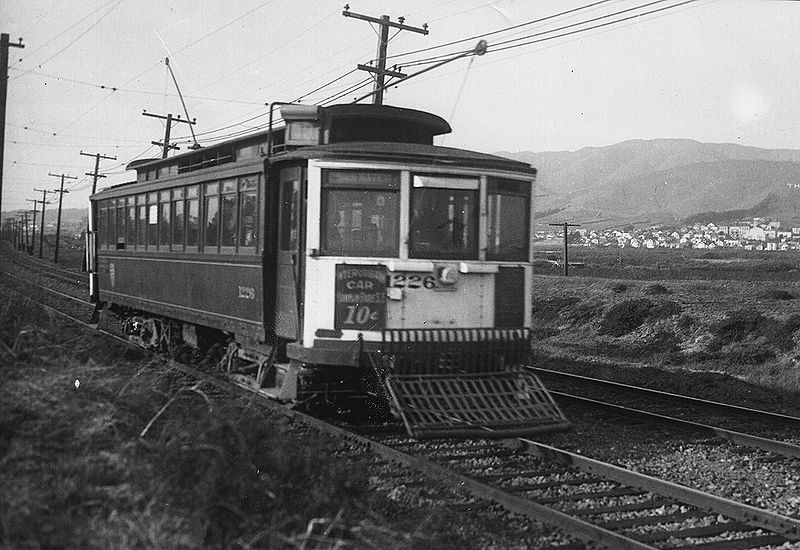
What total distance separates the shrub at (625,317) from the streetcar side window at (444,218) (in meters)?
10.9

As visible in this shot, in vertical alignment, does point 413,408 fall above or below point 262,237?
below

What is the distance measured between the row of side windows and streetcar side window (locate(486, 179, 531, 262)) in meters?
2.72

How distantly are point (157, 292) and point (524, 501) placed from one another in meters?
8.51

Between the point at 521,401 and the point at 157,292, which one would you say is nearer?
the point at 521,401

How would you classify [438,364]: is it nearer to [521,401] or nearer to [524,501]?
[521,401]

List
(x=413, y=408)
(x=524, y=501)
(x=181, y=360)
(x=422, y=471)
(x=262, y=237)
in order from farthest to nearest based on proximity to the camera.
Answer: (x=181, y=360)
(x=262, y=237)
(x=413, y=408)
(x=422, y=471)
(x=524, y=501)

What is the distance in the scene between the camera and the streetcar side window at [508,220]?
908 cm

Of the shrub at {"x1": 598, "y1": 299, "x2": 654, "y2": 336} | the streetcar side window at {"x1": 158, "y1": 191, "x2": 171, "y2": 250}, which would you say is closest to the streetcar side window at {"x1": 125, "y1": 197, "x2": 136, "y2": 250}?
the streetcar side window at {"x1": 158, "y1": 191, "x2": 171, "y2": 250}

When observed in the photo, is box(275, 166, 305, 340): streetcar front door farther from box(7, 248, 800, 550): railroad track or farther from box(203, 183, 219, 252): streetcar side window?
box(203, 183, 219, 252): streetcar side window

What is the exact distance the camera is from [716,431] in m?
9.05

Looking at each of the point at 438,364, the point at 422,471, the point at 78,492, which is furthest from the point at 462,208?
the point at 78,492

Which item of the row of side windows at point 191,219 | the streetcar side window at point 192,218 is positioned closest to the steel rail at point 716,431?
the row of side windows at point 191,219

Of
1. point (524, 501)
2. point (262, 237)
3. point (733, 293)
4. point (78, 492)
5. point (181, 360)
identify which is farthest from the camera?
point (733, 293)

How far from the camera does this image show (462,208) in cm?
892
